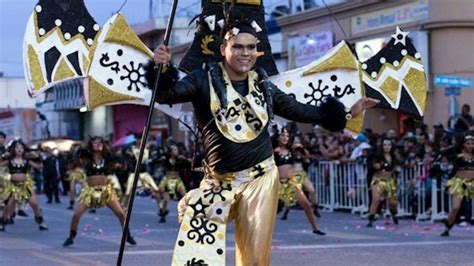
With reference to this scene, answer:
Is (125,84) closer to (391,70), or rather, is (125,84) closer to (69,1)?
(69,1)

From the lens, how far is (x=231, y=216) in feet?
22.4

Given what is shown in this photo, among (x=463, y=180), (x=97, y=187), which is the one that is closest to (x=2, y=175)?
(x=97, y=187)

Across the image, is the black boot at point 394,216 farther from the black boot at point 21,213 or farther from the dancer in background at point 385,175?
the black boot at point 21,213

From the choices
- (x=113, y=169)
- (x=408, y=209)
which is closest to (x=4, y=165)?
(x=113, y=169)

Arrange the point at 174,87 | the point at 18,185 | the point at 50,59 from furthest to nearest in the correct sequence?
the point at 18,185, the point at 50,59, the point at 174,87

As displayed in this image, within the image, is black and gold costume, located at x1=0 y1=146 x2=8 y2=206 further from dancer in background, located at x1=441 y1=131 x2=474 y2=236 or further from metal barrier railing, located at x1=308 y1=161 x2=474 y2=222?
dancer in background, located at x1=441 y1=131 x2=474 y2=236

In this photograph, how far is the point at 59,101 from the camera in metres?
59.4

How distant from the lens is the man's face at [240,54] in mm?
6852

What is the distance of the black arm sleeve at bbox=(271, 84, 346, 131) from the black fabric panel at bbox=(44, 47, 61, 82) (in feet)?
7.75

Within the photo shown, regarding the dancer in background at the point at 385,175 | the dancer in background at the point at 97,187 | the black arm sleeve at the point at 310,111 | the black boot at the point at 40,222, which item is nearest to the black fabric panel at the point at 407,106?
the black arm sleeve at the point at 310,111

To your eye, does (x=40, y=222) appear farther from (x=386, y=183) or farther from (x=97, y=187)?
(x=386, y=183)

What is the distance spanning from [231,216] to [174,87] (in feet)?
2.98

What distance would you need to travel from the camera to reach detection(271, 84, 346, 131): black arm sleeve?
7094mm

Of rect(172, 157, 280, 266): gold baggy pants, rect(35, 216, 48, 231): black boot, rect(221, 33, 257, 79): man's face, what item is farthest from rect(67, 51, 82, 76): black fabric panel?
rect(35, 216, 48, 231): black boot
